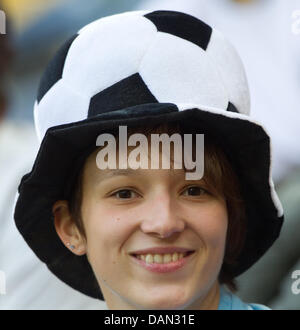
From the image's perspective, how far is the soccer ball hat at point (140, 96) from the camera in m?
0.99

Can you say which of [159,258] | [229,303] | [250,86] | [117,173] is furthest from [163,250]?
[250,86]

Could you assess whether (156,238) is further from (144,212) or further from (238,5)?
(238,5)

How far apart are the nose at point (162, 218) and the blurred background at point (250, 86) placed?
0.75m

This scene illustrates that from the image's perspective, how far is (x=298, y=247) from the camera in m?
1.89

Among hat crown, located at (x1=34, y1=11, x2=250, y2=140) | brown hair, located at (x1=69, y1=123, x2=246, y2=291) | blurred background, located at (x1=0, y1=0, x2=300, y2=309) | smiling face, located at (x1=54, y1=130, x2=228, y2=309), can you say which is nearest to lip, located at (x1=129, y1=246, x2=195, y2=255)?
smiling face, located at (x1=54, y1=130, x2=228, y2=309)

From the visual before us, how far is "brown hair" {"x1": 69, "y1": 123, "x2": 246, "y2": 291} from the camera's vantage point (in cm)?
102

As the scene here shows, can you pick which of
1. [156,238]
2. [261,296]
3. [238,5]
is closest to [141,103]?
[156,238]

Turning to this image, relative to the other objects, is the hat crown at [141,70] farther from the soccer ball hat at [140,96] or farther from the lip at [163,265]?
the lip at [163,265]

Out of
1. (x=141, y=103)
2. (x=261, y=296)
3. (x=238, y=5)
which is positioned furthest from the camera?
(x=238, y=5)

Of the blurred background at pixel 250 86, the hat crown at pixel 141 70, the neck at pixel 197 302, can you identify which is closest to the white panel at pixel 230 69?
the hat crown at pixel 141 70

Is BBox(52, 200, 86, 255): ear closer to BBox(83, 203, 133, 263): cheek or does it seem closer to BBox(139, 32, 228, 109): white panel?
BBox(83, 203, 133, 263): cheek

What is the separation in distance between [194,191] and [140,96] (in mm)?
193

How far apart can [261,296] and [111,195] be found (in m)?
0.99

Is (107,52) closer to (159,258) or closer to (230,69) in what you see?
(230,69)
